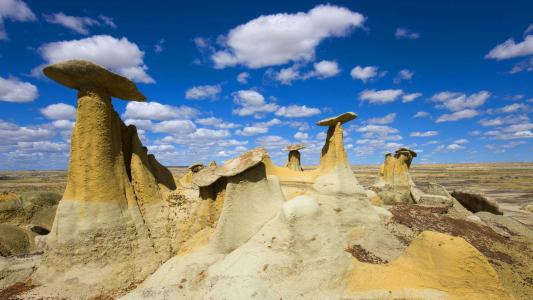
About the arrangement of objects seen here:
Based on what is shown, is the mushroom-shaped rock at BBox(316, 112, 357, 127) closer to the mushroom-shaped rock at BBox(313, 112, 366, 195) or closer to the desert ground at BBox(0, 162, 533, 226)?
the mushroom-shaped rock at BBox(313, 112, 366, 195)

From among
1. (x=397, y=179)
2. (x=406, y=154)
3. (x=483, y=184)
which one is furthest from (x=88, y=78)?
→ (x=483, y=184)

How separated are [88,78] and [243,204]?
4946 mm

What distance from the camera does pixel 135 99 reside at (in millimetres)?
9438

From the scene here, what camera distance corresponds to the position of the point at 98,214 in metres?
7.84

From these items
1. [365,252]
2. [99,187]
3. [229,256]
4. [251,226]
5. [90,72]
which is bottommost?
[365,252]

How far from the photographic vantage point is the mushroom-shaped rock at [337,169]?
41.5 feet

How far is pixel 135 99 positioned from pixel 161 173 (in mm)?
2375

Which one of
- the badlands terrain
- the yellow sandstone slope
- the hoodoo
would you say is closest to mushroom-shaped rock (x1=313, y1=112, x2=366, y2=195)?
the badlands terrain

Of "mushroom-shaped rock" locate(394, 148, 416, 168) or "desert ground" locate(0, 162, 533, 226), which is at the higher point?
"mushroom-shaped rock" locate(394, 148, 416, 168)

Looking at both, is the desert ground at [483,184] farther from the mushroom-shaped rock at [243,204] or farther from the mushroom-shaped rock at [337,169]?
the mushroom-shaped rock at [337,169]

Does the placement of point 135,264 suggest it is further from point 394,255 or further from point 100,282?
point 394,255

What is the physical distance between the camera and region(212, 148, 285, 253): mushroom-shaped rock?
25.6ft

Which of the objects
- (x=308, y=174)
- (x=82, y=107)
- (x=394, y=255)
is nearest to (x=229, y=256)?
(x=82, y=107)

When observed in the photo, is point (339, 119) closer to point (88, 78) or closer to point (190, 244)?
point (190, 244)
